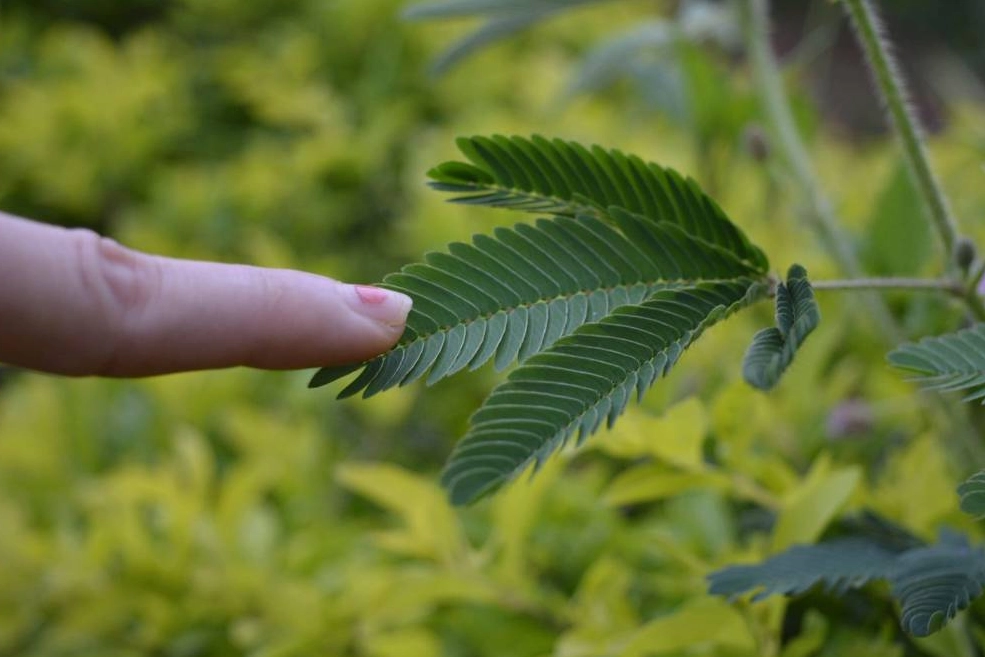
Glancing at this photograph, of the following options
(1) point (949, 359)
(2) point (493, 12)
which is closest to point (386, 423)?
(2) point (493, 12)

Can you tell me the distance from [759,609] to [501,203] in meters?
0.32

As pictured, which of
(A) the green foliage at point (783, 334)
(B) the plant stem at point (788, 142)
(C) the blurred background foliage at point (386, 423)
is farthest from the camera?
(B) the plant stem at point (788, 142)

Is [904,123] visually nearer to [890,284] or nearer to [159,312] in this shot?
[890,284]

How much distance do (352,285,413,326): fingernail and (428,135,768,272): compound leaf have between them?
0.21ft

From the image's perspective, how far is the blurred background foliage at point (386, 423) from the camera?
0.73 meters

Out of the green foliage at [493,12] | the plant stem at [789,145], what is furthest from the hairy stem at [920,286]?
the green foliage at [493,12]

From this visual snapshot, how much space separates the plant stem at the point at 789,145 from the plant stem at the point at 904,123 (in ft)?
0.86

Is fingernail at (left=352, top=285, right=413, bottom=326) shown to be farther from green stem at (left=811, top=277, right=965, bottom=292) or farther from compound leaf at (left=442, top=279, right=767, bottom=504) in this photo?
green stem at (left=811, top=277, right=965, bottom=292)

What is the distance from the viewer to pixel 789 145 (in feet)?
3.09

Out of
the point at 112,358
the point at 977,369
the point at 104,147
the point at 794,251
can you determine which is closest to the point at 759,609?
the point at 977,369

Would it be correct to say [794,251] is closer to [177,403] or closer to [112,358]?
[177,403]

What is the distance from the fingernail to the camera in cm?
45

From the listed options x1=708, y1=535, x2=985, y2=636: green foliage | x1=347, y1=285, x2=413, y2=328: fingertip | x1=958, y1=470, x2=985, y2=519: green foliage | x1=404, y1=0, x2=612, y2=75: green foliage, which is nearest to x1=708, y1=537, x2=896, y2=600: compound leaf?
x1=708, y1=535, x2=985, y2=636: green foliage

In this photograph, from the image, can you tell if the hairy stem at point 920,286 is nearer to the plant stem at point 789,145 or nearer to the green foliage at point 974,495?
the green foliage at point 974,495
